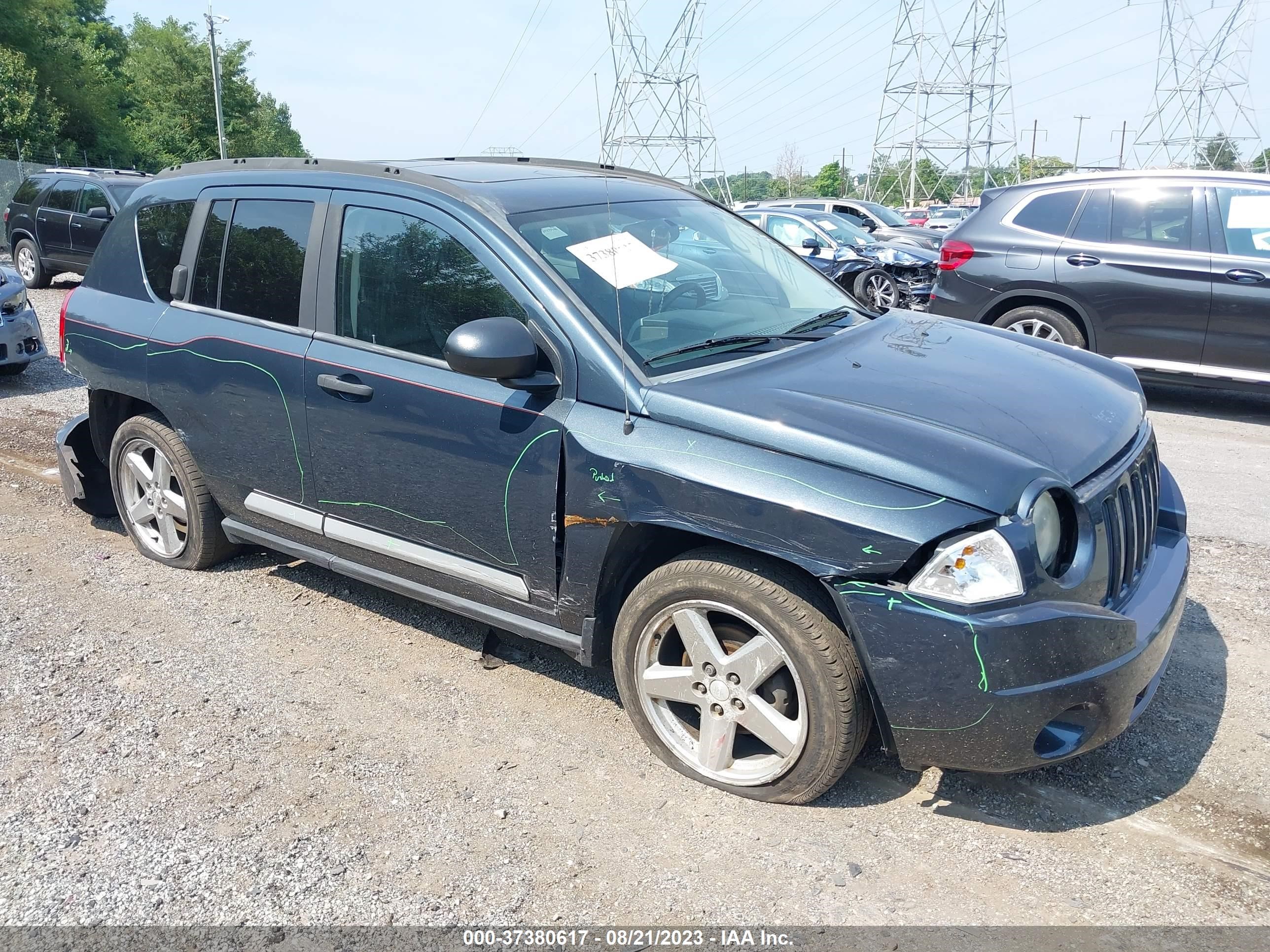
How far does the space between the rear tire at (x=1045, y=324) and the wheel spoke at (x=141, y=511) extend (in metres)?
6.28

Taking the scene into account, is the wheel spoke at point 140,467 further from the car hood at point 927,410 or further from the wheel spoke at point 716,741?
the wheel spoke at point 716,741

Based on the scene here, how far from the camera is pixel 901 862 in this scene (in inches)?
113

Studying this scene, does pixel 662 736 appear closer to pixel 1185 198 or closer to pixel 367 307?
pixel 367 307

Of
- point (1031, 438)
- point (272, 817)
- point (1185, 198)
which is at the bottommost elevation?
point (272, 817)

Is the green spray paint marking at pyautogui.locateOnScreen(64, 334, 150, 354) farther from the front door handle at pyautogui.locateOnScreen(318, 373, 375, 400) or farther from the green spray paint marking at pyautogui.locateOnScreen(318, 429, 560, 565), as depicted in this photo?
the green spray paint marking at pyautogui.locateOnScreen(318, 429, 560, 565)

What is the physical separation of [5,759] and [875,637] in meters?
2.88

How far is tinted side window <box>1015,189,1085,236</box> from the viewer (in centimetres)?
820

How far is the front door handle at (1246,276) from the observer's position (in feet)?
24.2

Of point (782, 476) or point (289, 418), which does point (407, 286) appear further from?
point (782, 476)

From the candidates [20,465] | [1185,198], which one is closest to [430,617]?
[20,465]

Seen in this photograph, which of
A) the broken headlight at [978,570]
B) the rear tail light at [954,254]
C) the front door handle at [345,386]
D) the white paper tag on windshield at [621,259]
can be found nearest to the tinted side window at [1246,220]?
the rear tail light at [954,254]

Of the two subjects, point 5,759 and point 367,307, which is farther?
point 367,307

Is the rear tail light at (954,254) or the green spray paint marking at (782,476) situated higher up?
the rear tail light at (954,254)

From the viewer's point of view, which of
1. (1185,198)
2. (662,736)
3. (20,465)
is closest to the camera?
(662,736)
